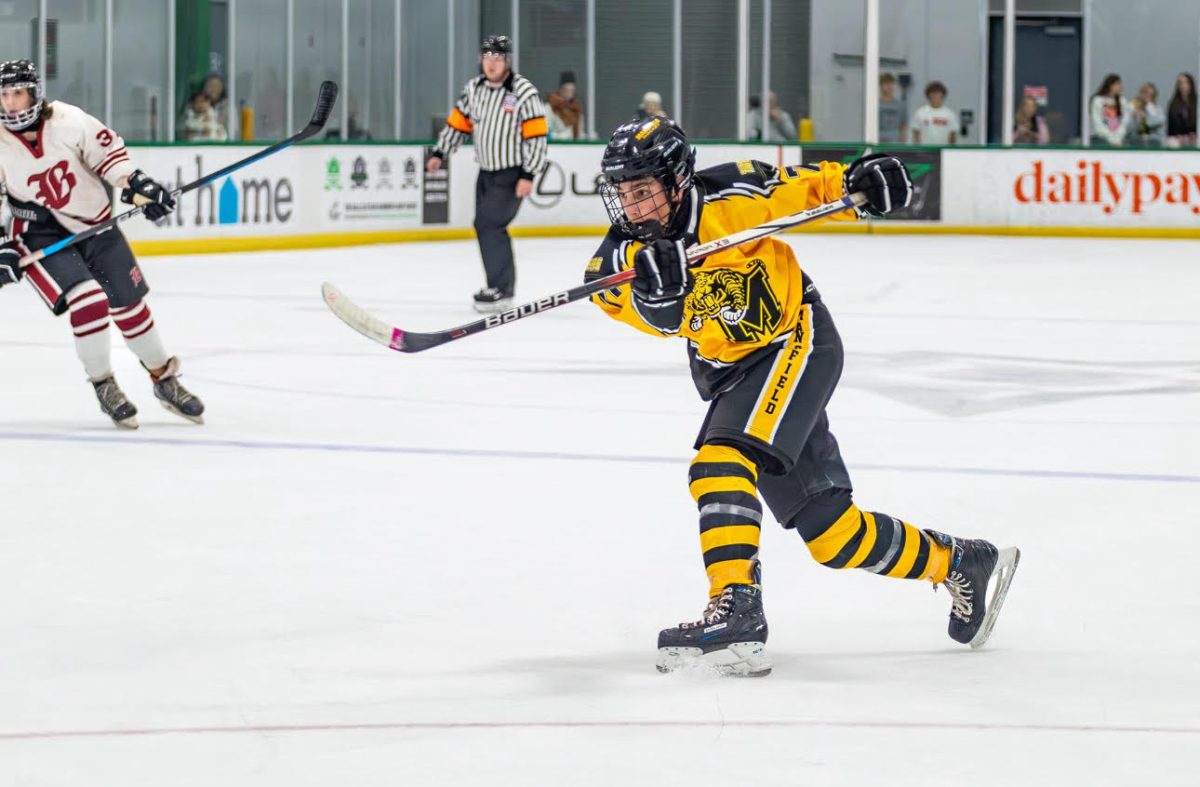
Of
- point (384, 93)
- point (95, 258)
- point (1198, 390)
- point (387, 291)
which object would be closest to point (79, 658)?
point (95, 258)

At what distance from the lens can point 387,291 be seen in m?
11.4

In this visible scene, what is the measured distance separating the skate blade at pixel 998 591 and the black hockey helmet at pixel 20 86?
362 cm

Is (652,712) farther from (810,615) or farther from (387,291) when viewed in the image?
(387,291)

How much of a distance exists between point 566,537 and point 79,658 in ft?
4.64

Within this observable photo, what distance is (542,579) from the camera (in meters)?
4.09

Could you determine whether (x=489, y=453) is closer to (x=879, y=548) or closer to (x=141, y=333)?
(x=141, y=333)

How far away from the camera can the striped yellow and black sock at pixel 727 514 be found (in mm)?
3236

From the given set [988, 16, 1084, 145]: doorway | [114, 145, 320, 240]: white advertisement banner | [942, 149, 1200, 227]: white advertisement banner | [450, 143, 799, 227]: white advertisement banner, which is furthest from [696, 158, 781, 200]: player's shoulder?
[988, 16, 1084, 145]: doorway

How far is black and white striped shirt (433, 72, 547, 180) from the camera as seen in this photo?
1019 cm

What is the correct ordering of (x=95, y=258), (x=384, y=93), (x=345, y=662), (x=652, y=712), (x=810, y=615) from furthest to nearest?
(x=384, y=93), (x=95, y=258), (x=810, y=615), (x=345, y=662), (x=652, y=712)

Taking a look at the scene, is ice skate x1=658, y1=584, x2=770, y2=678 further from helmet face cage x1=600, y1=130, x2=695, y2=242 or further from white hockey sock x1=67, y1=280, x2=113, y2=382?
white hockey sock x1=67, y1=280, x2=113, y2=382

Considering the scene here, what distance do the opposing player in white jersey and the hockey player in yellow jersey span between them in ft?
10.3

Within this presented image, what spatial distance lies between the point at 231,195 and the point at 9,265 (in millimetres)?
8048

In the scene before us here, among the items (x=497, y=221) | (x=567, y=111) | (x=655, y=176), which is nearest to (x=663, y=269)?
(x=655, y=176)
